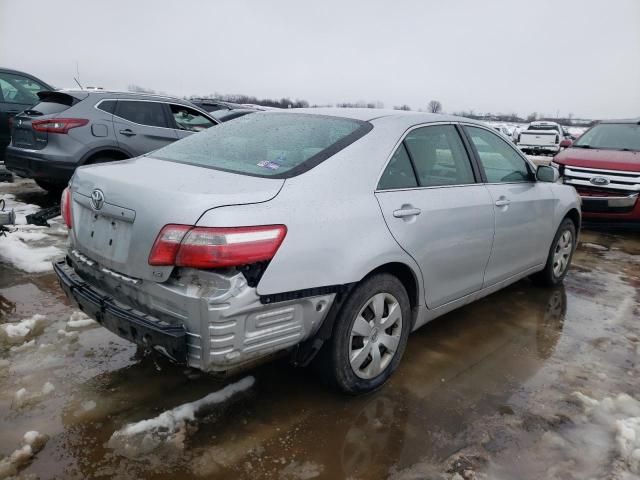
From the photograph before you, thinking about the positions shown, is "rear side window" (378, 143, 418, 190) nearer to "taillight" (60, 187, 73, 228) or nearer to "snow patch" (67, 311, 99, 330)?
"taillight" (60, 187, 73, 228)

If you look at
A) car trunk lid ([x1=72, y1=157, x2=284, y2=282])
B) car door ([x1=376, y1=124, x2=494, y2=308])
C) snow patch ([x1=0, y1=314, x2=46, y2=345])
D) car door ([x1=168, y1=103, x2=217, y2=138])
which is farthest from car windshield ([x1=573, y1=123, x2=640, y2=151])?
snow patch ([x1=0, y1=314, x2=46, y2=345])

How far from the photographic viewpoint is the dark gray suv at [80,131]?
20.8 ft

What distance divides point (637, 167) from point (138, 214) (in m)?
7.31

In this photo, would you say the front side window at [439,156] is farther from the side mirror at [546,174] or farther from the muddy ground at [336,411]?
the muddy ground at [336,411]

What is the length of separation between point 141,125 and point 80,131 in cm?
85

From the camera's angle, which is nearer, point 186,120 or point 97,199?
point 97,199

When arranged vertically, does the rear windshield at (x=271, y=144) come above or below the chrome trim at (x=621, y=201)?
above

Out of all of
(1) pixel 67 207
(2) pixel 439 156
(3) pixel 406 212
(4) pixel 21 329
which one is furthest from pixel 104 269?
(2) pixel 439 156

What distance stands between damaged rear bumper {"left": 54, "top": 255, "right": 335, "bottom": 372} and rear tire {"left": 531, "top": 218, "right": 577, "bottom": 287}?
3.09 m

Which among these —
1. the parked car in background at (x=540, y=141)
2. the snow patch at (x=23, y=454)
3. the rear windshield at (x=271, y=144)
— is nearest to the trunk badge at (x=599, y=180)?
the rear windshield at (x=271, y=144)

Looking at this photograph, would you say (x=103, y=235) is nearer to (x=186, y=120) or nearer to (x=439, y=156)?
(x=439, y=156)

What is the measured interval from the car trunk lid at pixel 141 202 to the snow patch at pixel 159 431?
78 centimetres

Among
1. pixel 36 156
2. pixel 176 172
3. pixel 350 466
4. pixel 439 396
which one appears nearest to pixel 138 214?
pixel 176 172

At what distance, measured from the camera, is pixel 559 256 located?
488cm
